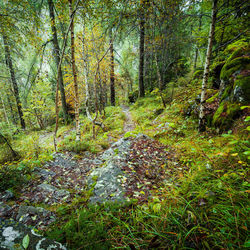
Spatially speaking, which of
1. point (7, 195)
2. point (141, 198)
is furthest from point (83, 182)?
point (141, 198)

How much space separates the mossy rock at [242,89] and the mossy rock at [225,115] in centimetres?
19

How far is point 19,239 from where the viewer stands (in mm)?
1212

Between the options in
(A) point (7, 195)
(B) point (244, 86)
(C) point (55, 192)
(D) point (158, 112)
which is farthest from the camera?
(D) point (158, 112)

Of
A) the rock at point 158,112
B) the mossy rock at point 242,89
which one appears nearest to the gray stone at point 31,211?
the mossy rock at point 242,89

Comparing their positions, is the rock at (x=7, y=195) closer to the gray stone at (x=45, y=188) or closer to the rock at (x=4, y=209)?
the rock at (x=4, y=209)

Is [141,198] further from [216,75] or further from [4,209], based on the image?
[216,75]

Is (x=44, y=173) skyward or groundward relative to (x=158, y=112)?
groundward

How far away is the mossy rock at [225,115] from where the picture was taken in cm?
351

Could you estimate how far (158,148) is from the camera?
4.32m

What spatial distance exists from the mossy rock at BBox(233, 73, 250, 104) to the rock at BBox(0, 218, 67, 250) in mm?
5019

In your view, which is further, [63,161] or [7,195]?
[63,161]

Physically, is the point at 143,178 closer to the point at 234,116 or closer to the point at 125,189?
the point at 125,189

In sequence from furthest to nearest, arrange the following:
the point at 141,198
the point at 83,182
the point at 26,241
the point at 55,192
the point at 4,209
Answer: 1. the point at 83,182
2. the point at 55,192
3. the point at 141,198
4. the point at 4,209
5. the point at 26,241

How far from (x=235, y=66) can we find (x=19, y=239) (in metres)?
6.39
